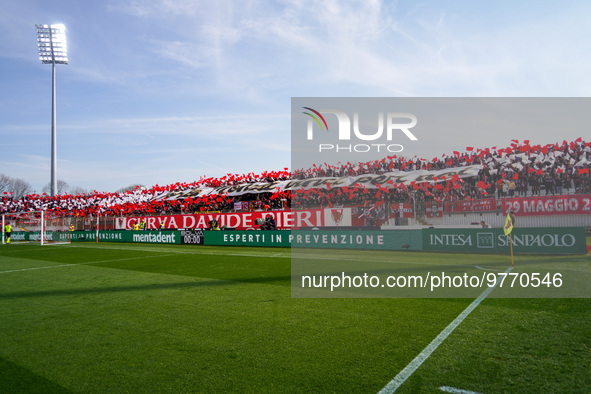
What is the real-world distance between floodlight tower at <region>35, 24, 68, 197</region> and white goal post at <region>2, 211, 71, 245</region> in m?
22.3

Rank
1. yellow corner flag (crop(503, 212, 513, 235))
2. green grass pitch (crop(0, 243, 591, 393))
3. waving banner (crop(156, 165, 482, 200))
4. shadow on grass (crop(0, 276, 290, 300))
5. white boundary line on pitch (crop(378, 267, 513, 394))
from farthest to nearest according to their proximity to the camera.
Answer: waving banner (crop(156, 165, 482, 200)) < yellow corner flag (crop(503, 212, 513, 235)) < shadow on grass (crop(0, 276, 290, 300)) < green grass pitch (crop(0, 243, 591, 393)) < white boundary line on pitch (crop(378, 267, 513, 394))

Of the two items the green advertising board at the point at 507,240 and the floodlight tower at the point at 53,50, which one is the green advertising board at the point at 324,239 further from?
the floodlight tower at the point at 53,50

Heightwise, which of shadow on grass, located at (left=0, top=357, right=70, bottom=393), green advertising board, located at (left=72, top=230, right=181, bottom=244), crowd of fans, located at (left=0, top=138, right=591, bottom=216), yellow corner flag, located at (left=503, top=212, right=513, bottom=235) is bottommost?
green advertising board, located at (left=72, top=230, right=181, bottom=244)

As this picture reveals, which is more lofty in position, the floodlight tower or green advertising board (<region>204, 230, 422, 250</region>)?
the floodlight tower

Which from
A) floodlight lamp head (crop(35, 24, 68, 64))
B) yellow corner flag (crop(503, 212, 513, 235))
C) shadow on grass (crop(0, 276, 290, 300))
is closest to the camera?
shadow on grass (crop(0, 276, 290, 300))

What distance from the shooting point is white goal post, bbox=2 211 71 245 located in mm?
32031

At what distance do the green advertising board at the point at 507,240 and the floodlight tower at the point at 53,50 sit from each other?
56.3 m

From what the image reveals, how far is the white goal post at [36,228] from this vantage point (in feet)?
105

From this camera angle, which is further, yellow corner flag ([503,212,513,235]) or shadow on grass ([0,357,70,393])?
yellow corner flag ([503,212,513,235])

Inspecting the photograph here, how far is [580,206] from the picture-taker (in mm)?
17422

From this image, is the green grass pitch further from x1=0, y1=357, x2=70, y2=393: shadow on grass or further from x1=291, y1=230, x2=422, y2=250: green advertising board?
x1=291, y1=230, x2=422, y2=250: green advertising board

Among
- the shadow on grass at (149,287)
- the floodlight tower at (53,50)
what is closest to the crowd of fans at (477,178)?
the shadow on grass at (149,287)

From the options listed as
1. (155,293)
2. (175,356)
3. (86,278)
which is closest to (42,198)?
(86,278)

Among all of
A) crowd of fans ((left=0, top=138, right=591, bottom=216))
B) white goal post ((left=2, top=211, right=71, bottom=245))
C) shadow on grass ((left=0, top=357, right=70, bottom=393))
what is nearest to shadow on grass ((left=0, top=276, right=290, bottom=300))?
shadow on grass ((left=0, top=357, right=70, bottom=393))
